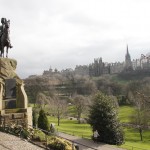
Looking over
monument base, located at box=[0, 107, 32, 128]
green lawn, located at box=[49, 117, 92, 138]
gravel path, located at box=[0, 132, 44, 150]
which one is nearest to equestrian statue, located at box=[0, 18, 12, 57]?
monument base, located at box=[0, 107, 32, 128]

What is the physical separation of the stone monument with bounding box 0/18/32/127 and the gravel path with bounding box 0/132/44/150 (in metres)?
3.39

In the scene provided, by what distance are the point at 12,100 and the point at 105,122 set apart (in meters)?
15.1

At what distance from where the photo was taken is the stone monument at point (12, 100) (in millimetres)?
25172

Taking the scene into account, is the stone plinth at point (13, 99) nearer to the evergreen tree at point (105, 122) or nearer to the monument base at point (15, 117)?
the monument base at point (15, 117)

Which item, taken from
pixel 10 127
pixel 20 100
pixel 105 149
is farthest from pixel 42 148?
pixel 105 149

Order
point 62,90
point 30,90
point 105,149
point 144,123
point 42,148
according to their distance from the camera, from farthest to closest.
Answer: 1. point 62,90
2. point 30,90
3. point 144,123
4. point 105,149
5. point 42,148

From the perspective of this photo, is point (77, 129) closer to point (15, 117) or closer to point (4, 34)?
point (4, 34)

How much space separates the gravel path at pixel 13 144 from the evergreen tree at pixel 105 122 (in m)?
18.4

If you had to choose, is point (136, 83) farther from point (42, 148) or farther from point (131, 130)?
point (42, 148)

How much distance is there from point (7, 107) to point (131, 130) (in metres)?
39.0

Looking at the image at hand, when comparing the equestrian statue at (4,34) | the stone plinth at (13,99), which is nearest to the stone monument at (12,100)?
the stone plinth at (13,99)

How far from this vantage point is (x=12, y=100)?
88.4 ft

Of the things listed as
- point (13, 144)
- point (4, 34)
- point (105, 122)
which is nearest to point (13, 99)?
point (4, 34)

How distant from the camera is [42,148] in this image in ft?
63.6
